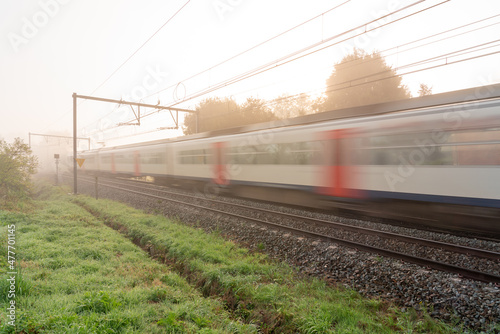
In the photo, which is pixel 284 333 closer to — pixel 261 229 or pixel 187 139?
pixel 261 229

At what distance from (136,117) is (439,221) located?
16.7 meters

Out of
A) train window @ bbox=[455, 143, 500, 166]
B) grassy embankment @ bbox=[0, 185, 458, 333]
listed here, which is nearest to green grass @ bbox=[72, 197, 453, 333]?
grassy embankment @ bbox=[0, 185, 458, 333]

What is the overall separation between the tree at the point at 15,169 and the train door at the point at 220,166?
9.97m

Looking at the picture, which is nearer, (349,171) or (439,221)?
(439,221)

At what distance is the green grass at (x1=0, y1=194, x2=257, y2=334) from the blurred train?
524 centimetres

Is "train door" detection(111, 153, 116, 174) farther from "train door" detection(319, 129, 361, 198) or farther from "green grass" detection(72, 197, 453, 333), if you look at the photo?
"train door" detection(319, 129, 361, 198)

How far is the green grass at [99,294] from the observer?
10.6 feet

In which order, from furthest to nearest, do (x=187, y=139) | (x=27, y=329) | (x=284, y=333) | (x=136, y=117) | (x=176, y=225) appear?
1. (x=136, y=117)
2. (x=187, y=139)
3. (x=176, y=225)
4. (x=284, y=333)
5. (x=27, y=329)

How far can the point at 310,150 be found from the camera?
29.4 ft

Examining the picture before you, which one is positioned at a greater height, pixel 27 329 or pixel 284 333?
pixel 27 329

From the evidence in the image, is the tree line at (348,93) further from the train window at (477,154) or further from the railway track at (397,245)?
the train window at (477,154)

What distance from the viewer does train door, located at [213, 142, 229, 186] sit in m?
12.7

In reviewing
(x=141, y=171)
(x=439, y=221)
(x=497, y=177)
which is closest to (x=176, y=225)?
(x=439, y=221)

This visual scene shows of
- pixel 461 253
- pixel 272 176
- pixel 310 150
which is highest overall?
pixel 310 150
